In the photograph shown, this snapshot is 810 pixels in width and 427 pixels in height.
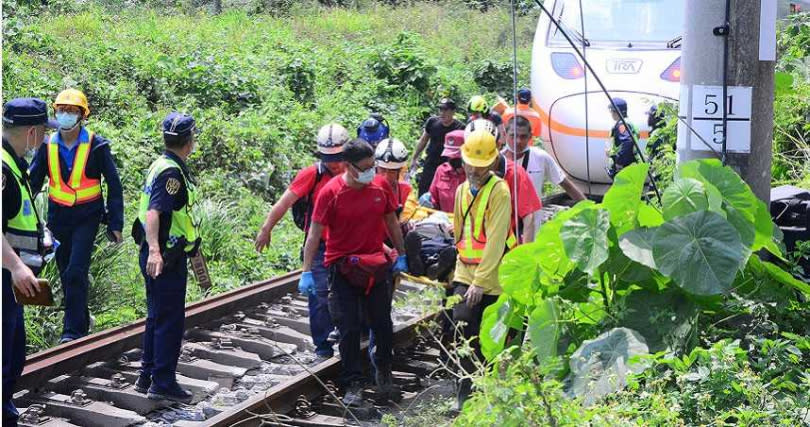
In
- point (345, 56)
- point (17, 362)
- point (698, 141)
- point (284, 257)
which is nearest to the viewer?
point (698, 141)

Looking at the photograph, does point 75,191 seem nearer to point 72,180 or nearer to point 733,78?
point 72,180

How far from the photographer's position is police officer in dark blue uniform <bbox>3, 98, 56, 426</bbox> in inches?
234

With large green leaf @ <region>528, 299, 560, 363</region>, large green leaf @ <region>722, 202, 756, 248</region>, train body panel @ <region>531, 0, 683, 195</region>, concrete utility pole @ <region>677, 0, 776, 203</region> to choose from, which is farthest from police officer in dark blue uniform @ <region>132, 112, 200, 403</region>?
train body panel @ <region>531, 0, 683, 195</region>

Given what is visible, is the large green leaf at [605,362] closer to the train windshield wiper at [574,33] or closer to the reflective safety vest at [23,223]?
the reflective safety vest at [23,223]

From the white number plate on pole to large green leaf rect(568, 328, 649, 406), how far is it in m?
1.27

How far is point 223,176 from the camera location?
13727mm

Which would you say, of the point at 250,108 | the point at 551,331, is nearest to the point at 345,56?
the point at 250,108

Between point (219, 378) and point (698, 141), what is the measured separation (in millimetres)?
4089

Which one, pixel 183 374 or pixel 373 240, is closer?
pixel 373 240

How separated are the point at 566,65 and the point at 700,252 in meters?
Answer: 8.90

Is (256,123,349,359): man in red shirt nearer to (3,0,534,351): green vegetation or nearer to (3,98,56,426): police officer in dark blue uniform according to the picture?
(3,98,56,426): police officer in dark blue uniform

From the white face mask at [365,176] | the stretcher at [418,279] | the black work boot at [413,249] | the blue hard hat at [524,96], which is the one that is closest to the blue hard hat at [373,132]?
the black work boot at [413,249]

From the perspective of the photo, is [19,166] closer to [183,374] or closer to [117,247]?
[183,374]

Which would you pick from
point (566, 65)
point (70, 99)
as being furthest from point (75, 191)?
point (566, 65)
